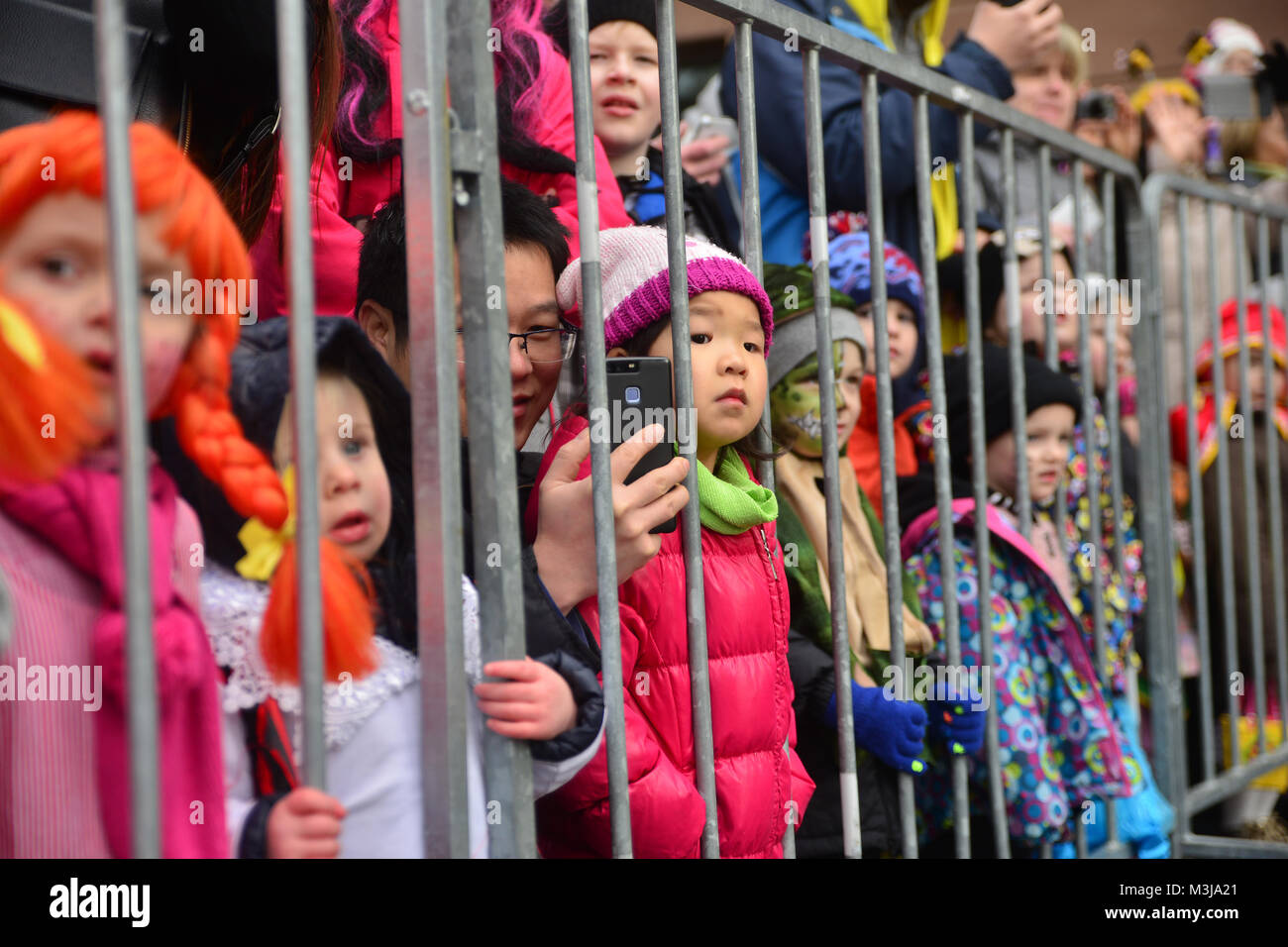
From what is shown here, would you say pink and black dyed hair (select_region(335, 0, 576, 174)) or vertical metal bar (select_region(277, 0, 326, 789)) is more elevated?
pink and black dyed hair (select_region(335, 0, 576, 174))

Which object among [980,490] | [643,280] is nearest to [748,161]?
[643,280]

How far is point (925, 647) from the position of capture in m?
2.54

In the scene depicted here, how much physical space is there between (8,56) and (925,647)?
183 centimetres

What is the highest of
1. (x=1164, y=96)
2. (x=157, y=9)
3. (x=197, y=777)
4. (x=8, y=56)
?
(x=1164, y=96)

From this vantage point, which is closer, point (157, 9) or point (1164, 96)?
point (157, 9)

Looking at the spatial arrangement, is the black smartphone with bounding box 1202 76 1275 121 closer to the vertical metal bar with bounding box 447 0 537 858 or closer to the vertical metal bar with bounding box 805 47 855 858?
the vertical metal bar with bounding box 805 47 855 858

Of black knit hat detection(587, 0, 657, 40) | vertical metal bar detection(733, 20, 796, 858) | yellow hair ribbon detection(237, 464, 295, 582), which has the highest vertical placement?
black knit hat detection(587, 0, 657, 40)

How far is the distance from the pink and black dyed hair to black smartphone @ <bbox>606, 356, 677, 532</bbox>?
0.52 meters

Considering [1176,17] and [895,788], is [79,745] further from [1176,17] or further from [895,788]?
[1176,17]

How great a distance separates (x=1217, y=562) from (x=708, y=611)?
9.43 feet

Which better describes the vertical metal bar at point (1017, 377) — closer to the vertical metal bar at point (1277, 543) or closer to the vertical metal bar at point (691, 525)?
the vertical metal bar at point (691, 525)

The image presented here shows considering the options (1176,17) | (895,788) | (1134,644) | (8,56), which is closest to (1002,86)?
(1134,644)

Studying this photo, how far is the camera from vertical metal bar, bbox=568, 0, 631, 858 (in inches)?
64.6

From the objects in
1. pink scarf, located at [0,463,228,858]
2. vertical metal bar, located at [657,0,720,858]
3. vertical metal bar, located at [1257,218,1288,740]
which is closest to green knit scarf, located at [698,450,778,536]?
vertical metal bar, located at [657,0,720,858]
